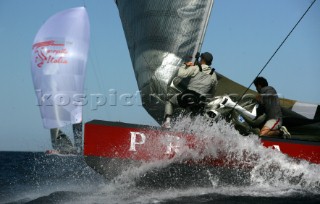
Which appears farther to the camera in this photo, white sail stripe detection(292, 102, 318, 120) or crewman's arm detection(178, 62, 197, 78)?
white sail stripe detection(292, 102, 318, 120)

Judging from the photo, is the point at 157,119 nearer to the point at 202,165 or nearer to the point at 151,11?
the point at 151,11

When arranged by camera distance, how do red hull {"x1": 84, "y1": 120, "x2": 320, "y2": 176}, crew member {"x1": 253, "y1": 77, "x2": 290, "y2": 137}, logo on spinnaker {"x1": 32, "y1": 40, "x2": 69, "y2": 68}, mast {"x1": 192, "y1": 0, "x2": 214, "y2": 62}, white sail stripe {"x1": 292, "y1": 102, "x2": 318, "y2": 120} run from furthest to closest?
logo on spinnaker {"x1": 32, "y1": 40, "x2": 69, "y2": 68}
white sail stripe {"x1": 292, "y1": 102, "x2": 318, "y2": 120}
mast {"x1": 192, "y1": 0, "x2": 214, "y2": 62}
crew member {"x1": 253, "y1": 77, "x2": 290, "y2": 137}
red hull {"x1": 84, "y1": 120, "x2": 320, "y2": 176}

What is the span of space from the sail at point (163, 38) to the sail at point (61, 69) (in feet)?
30.8

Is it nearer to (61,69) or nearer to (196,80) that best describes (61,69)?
(61,69)

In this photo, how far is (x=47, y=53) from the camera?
17.5 meters

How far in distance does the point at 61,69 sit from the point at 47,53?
78 cm

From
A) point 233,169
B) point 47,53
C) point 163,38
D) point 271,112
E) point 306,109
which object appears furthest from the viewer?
point 47,53

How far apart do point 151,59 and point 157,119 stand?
973 millimetres

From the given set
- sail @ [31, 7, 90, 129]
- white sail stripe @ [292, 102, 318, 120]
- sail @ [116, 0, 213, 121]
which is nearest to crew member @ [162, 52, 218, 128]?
sail @ [116, 0, 213, 121]

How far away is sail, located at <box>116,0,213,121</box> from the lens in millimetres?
7404

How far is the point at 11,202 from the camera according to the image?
5.96m

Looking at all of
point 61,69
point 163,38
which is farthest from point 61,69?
point 163,38

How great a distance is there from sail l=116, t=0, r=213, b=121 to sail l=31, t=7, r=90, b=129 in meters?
9.38

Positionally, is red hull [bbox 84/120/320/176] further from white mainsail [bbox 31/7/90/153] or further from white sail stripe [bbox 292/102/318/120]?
white mainsail [bbox 31/7/90/153]
